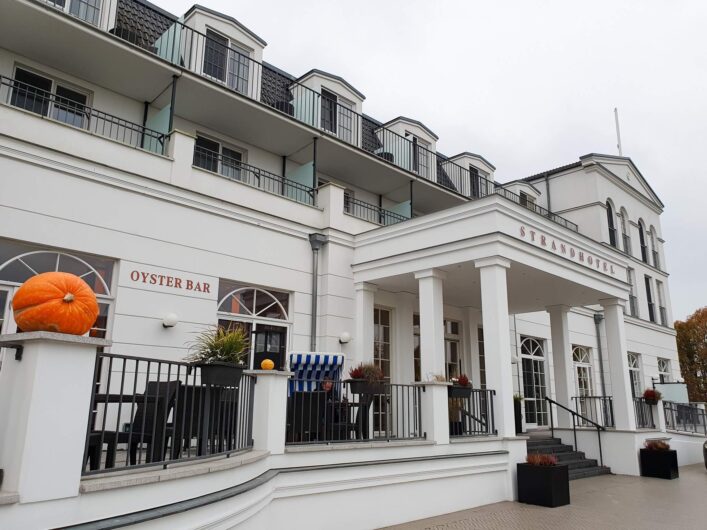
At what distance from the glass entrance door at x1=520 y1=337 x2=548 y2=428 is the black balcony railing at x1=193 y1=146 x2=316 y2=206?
29.3ft

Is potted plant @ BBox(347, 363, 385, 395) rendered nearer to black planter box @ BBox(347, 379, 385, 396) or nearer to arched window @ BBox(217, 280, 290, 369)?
black planter box @ BBox(347, 379, 385, 396)

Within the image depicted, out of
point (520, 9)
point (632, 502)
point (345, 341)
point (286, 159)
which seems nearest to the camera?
point (632, 502)

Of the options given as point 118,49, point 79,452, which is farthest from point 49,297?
point 118,49

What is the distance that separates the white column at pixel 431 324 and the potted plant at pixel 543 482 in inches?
81.4

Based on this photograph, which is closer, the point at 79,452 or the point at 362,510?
the point at 79,452

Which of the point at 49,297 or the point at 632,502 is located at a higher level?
the point at 49,297

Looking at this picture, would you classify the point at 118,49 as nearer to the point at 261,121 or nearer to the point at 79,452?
the point at 261,121

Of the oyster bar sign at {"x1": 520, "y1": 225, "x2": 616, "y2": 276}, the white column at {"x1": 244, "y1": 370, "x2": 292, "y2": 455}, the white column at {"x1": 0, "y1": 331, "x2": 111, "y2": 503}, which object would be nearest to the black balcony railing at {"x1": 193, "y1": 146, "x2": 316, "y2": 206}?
the oyster bar sign at {"x1": 520, "y1": 225, "x2": 616, "y2": 276}

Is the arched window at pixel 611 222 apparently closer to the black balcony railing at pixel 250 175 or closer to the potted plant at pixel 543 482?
the black balcony railing at pixel 250 175

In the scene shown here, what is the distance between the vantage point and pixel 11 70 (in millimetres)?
7980

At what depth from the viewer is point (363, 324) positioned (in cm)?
1005

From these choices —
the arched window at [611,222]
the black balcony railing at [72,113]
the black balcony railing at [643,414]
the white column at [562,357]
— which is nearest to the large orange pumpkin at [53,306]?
the black balcony railing at [72,113]

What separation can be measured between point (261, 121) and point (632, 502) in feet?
30.6

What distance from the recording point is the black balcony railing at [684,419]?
550 inches
